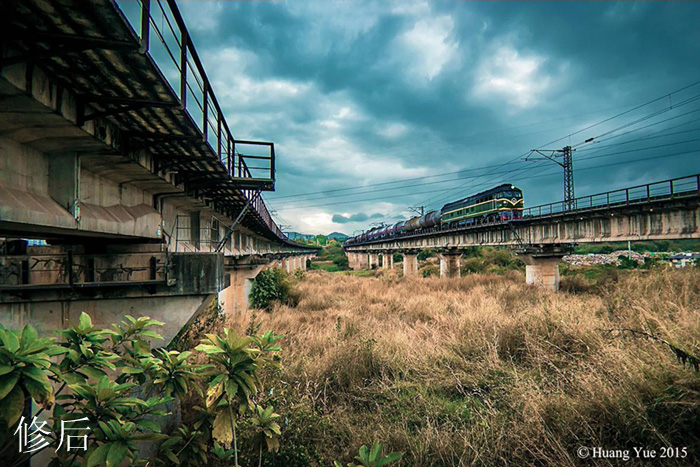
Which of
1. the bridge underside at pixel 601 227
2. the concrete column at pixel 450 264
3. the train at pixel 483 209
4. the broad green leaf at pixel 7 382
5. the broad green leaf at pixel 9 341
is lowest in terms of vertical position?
the concrete column at pixel 450 264

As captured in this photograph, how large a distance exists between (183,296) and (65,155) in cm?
294

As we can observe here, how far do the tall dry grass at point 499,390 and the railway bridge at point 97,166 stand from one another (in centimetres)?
328

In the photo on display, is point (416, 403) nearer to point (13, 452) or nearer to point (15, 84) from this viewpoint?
point (13, 452)

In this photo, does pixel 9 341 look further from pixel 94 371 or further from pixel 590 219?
pixel 590 219

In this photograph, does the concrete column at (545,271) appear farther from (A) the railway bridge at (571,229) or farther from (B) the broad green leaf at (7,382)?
(B) the broad green leaf at (7,382)

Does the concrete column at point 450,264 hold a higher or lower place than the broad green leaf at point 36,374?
lower

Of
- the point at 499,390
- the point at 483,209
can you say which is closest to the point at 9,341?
the point at 499,390

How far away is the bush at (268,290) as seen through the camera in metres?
18.1

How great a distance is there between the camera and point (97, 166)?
5.14 m

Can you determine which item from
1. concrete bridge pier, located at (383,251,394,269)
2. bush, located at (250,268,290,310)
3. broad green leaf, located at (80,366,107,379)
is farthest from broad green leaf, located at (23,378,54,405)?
concrete bridge pier, located at (383,251,394,269)

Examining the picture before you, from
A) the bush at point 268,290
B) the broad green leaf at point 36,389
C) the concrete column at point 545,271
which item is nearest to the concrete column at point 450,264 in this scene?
the concrete column at point 545,271

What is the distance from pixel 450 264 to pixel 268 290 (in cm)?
1860

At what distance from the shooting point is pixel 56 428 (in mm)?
2248

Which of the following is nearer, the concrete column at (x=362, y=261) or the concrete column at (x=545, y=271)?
the concrete column at (x=545, y=271)
